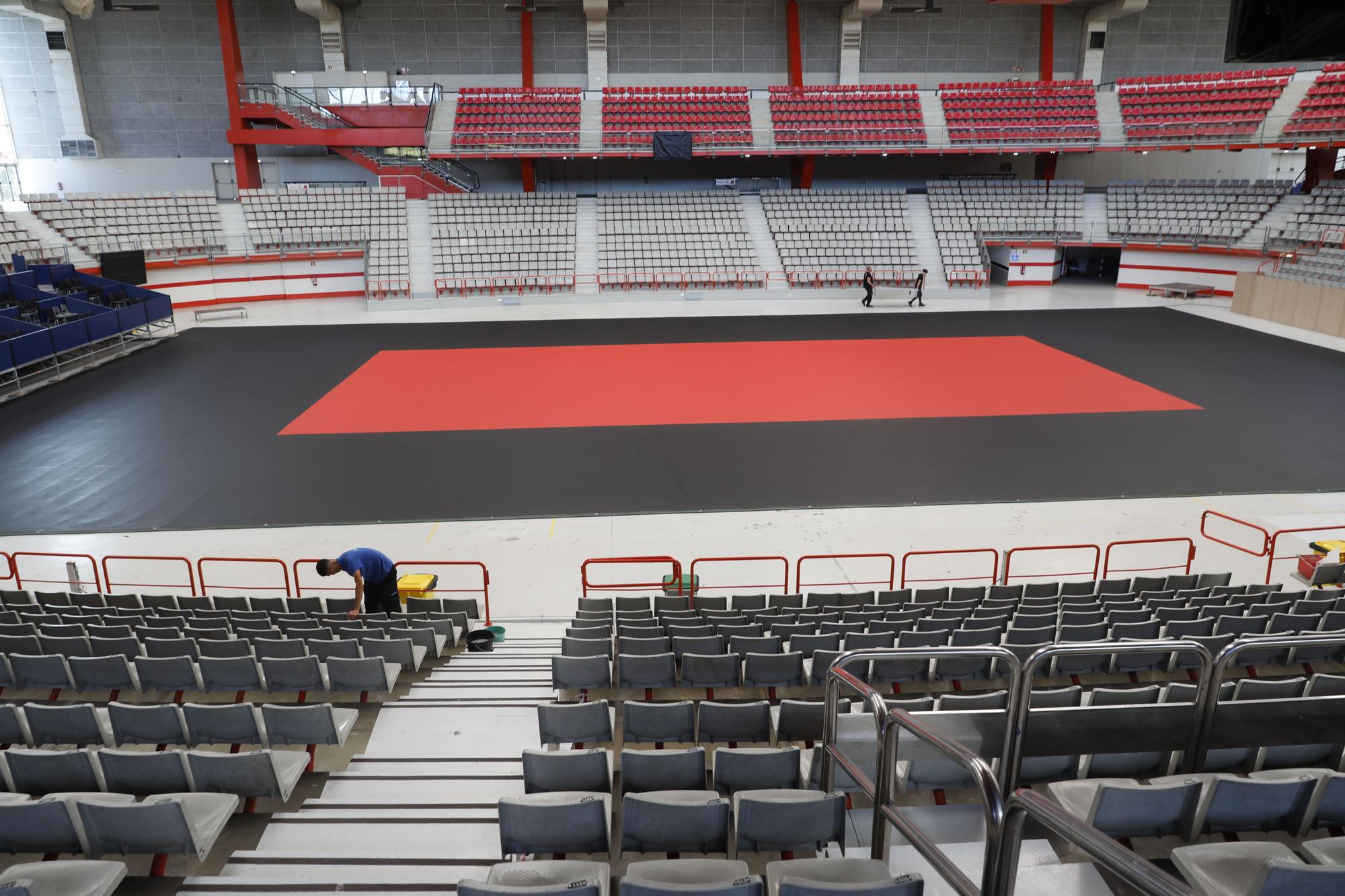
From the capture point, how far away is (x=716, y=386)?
60.5 feet

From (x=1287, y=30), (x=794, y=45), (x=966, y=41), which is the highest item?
(x=966, y=41)

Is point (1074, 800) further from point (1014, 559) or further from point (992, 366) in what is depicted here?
point (992, 366)

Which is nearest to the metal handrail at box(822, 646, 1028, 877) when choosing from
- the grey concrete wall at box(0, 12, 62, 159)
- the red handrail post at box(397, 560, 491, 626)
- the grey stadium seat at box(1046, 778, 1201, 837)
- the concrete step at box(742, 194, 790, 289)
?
the grey stadium seat at box(1046, 778, 1201, 837)

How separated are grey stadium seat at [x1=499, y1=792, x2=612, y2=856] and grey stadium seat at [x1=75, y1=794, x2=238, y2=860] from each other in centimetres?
133

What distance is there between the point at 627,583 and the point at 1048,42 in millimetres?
33736

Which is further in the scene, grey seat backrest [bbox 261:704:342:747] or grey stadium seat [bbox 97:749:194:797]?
grey seat backrest [bbox 261:704:342:747]

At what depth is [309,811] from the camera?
4656 millimetres

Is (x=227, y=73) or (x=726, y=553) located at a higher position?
(x=227, y=73)

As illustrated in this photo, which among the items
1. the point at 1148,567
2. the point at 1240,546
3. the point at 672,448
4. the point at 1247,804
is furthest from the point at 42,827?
the point at 1240,546

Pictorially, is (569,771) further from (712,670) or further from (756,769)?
(712,670)

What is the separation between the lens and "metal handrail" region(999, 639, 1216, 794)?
3.77 metres

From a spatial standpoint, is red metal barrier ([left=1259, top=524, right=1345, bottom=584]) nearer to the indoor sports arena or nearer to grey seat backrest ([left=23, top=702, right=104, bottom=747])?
the indoor sports arena

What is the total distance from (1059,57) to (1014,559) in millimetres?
32536

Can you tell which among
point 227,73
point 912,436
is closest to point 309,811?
point 912,436
